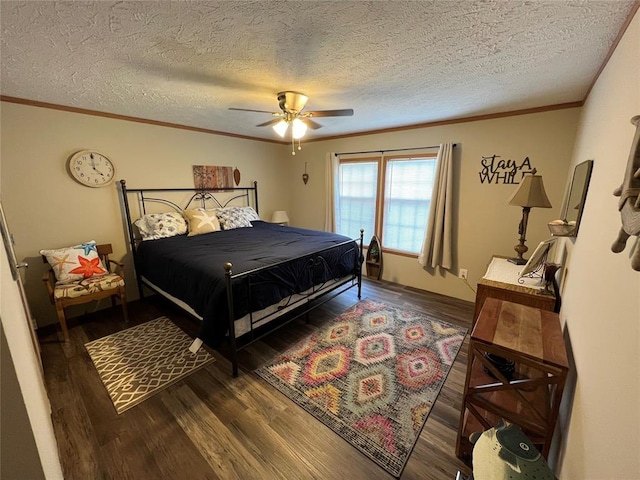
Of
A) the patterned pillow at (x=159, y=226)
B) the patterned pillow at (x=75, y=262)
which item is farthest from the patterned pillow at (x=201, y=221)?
the patterned pillow at (x=75, y=262)

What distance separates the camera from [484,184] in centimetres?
294

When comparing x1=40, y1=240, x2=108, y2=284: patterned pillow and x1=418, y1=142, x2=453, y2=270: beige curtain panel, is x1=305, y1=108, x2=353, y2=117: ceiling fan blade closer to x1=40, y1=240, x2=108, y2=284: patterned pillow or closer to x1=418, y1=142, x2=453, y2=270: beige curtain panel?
x1=418, y1=142, x2=453, y2=270: beige curtain panel

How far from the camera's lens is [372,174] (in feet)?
12.7

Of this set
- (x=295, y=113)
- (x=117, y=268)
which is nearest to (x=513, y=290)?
(x=295, y=113)

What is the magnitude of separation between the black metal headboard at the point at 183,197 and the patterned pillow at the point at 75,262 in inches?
18.3

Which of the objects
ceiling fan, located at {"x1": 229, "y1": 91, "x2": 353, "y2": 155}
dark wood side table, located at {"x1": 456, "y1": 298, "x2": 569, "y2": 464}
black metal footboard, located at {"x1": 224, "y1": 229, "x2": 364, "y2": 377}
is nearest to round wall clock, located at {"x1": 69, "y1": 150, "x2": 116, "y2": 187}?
ceiling fan, located at {"x1": 229, "y1": 91, "x2": 353, "y2": 155}

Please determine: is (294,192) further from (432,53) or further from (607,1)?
(607,1)

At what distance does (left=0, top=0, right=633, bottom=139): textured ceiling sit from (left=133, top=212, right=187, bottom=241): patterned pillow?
1214mm

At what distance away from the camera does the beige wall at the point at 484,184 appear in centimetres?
253

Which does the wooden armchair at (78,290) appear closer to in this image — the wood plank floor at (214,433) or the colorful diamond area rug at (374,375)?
the wood plank floor at (214,433)

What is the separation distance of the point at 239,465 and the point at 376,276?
2.98m

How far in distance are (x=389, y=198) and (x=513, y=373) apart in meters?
2.60

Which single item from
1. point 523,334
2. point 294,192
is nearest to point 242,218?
point 294,192

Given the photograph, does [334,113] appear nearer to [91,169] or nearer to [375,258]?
[375,258]
